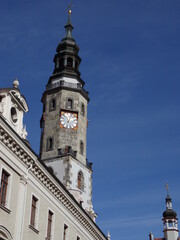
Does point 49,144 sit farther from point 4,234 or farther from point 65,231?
point 4,234

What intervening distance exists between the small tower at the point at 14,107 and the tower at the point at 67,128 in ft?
61.8

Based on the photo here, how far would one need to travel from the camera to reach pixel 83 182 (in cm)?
4894

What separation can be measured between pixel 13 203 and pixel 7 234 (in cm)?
184

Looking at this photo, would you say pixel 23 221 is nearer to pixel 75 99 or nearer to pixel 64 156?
pixel 64 156

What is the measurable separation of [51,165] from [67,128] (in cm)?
483

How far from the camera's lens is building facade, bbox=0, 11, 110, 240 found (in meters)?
25.1

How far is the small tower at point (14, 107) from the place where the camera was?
1051 inches

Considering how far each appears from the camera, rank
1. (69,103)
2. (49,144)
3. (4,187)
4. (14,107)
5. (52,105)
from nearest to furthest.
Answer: (4,187)
(14,107)
(49,144)
(69,103)
(52,105)

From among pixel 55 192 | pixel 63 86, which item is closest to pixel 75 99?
pixel 63 86

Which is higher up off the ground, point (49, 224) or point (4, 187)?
point (4, 187)

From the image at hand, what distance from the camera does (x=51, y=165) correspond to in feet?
160

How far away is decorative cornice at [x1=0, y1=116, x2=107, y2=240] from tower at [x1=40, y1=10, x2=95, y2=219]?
24.6 ft

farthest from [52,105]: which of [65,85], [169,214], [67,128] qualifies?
[169,214]

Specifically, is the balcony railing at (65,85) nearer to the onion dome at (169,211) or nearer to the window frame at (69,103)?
the window frame at (69,103)
